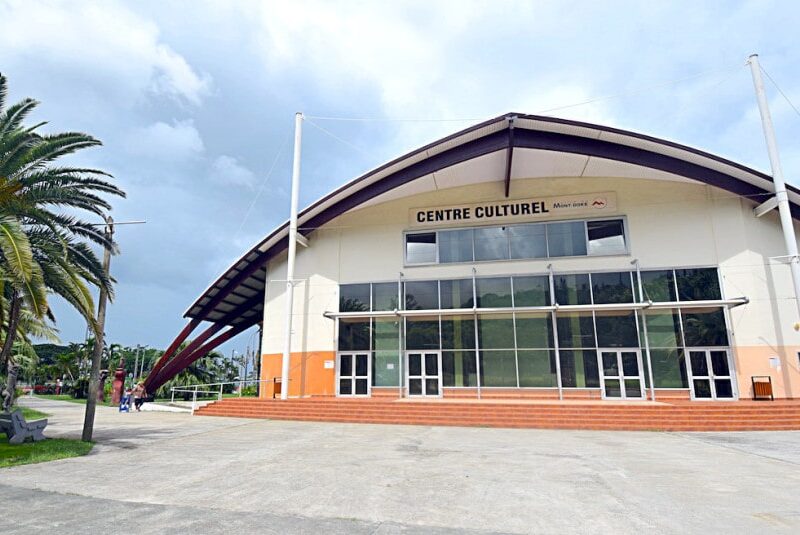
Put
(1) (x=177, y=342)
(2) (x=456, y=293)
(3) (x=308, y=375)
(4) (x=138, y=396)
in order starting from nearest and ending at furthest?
1. (2) (x=456, y=293)
2. (3) (x=308, y=375)
3. (4) (x=138, y=396)
4. (1) (x=177, y=342)

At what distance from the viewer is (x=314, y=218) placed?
75.9 feet

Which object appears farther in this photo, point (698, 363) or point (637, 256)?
point (637, 256)

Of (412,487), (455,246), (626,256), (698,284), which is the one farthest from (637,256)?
(412,487)

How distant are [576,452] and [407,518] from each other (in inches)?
237

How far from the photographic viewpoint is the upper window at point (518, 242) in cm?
2088

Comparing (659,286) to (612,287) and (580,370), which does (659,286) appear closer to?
(612,287)

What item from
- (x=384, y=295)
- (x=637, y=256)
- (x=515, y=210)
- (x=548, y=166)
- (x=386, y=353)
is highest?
(x=548, y=166)

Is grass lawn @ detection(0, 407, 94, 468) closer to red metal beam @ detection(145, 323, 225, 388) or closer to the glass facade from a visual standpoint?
the glass facade

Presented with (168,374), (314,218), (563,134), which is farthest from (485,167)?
(168,374)

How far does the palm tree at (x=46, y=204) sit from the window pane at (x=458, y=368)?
44.8 feet

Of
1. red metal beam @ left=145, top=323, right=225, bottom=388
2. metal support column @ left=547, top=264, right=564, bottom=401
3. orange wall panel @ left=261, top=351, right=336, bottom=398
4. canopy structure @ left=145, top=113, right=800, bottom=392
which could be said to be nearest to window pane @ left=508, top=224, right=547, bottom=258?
metal support column @ left=547, top=264, right=564, bottom=401

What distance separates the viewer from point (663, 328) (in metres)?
19.4

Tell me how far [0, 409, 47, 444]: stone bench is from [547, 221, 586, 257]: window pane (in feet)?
61.7

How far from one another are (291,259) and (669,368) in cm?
1664
